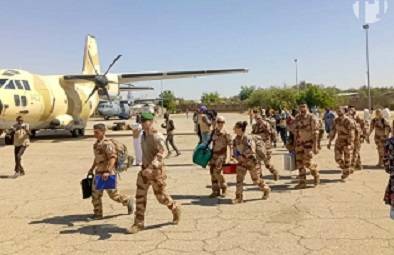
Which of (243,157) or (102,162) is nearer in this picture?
(102,162)

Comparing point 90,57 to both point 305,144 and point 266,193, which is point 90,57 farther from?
point 266,193

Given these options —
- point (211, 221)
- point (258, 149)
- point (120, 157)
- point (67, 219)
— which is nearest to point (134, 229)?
point (211, 221)

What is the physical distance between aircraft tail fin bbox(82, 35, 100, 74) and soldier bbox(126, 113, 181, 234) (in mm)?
21930

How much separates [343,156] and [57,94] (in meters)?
16.3

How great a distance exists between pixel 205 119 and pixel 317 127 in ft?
8.23

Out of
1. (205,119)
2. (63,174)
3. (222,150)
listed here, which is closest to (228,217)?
(222,150)

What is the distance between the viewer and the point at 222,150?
22.8 feet

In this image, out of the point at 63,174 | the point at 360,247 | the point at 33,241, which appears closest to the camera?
the point at 360,247

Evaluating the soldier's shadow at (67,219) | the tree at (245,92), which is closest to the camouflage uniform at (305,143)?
the soldier's shadow at (67,219)

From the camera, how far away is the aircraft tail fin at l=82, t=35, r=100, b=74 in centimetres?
2696

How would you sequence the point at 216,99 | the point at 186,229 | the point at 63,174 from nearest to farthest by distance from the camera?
the point at 186,229 → the point at 63,174 → the point at 216,99

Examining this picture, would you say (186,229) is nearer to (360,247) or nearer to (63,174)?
(360,247)

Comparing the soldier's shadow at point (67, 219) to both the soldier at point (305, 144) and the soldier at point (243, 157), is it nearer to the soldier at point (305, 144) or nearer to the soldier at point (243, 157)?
the soldier at point (243, 157)

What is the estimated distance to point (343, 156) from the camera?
27.5ft
